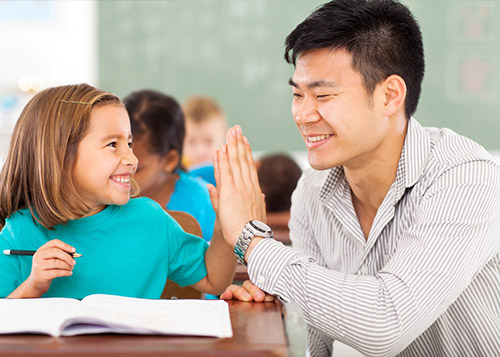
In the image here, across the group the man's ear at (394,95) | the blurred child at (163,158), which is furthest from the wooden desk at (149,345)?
the blurred child at (163,158)

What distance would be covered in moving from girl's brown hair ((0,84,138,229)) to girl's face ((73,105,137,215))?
0.02 meters

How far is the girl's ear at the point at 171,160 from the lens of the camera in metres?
2.42

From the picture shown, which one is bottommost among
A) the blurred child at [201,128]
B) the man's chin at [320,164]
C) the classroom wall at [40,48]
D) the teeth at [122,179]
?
the blurred child at [201,128]

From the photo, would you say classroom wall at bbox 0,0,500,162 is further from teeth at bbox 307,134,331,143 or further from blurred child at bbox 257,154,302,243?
teeth at bbox 307,134,331,143

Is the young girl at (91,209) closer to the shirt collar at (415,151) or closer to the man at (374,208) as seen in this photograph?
the man at (374,208)

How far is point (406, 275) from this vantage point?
126 centimetres

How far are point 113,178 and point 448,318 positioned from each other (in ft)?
2.89

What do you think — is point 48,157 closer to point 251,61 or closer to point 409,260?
point 409,260

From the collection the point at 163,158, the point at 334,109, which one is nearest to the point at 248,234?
the point at 334,109

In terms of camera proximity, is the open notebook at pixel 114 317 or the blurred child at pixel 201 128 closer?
the open notebook at pixel 114 317

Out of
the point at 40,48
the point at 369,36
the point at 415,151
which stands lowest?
the point at 40,48

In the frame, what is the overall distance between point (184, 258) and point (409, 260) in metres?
0.52

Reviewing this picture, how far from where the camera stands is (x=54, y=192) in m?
1.43

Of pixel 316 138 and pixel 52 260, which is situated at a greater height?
pixel 316 138
